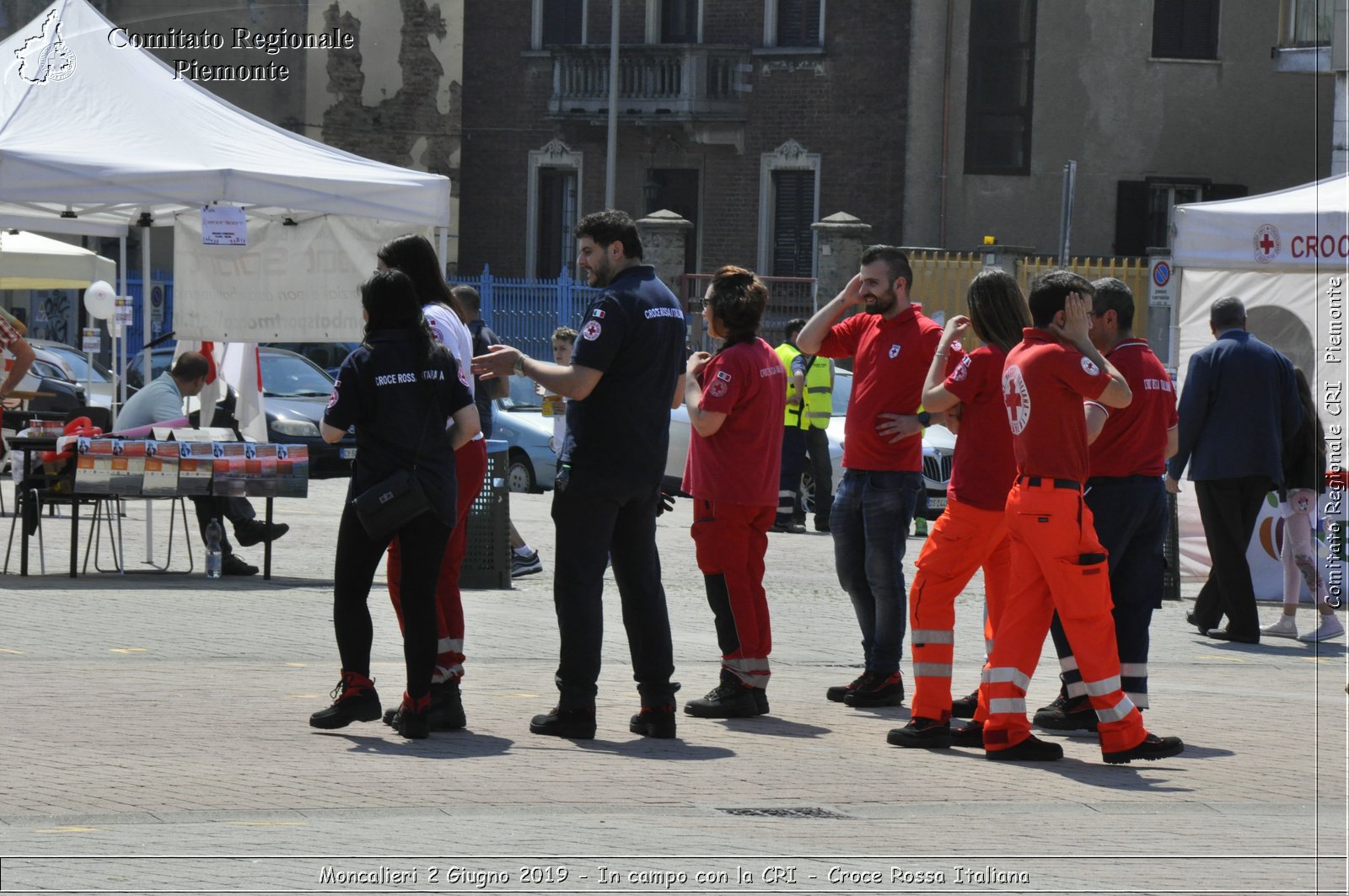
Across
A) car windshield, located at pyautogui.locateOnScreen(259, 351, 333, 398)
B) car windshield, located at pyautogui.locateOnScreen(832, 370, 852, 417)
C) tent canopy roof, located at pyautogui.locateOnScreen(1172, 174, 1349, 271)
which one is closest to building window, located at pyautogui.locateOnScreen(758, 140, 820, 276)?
car windshield, located at pyautogui.locateOnScreen(259, 351, 333, 398)

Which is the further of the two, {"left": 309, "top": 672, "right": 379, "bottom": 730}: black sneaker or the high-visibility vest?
the high-visibility vest

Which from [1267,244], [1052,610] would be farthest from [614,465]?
[1267,244]

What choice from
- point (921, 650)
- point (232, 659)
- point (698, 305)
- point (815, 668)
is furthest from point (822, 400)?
point (698, 305)

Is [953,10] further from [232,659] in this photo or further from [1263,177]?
[232,659]

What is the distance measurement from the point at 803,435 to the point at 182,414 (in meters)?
7.22

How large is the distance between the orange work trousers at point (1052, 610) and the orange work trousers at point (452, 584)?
2.19 meters

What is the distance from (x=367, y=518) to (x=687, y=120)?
28.9 meters

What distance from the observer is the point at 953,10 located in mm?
34062

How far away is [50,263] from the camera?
21094 mm

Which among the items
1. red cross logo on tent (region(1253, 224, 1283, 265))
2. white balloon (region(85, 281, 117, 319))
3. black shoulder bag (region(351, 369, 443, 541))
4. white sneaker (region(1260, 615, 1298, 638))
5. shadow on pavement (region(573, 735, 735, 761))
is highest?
red cross logo on tent (region(1253, 224, 1283, 265))

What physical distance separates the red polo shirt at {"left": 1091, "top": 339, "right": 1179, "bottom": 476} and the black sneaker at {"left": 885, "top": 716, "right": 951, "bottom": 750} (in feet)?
4.69

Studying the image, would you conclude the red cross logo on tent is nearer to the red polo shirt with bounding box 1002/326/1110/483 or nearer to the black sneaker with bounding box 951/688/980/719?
the black sneaker with bounding box 951/688/980/719

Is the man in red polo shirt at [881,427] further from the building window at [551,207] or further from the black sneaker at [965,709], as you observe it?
the building window at [551,207]

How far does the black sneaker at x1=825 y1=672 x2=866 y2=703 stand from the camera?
8.96m
